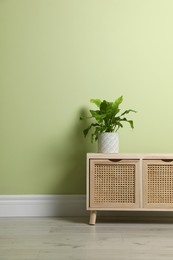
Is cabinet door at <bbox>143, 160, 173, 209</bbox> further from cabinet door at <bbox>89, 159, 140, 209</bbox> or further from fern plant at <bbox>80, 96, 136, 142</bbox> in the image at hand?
fern plant at <bbox>80, 96, 136, 142</bbox>

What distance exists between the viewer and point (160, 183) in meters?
2.59

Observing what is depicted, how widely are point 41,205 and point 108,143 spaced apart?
0.75 m

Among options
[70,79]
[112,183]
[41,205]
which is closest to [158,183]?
[112,183]

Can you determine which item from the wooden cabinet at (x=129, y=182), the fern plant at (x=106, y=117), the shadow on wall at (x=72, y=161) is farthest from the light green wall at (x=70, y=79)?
the wooden cabinet at (x=129, y=182)

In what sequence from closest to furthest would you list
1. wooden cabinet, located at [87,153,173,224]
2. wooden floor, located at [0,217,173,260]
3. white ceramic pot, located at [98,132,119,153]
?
wooden floor, located at [0,217,173,260]
wooden cabinet, located at [87,153,173,224]
white ceramic pot, located at [98,132,119,153]

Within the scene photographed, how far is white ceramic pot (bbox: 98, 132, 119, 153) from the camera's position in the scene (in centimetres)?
268

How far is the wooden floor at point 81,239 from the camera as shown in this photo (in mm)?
1871

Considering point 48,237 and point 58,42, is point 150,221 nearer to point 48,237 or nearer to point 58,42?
point 48,237

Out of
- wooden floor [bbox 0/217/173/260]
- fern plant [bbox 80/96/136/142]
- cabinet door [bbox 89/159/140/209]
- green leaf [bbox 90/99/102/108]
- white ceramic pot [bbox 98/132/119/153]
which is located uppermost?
green leaf [bbox 90/99/102/108]

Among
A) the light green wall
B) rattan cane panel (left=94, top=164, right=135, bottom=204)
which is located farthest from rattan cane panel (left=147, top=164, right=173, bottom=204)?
the light green wall

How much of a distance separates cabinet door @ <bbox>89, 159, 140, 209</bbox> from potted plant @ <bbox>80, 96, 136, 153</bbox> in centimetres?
15

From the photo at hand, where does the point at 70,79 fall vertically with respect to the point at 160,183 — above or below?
above

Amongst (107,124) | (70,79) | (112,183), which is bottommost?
(112,183)

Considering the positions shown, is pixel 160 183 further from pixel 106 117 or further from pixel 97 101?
pixel 97 101
